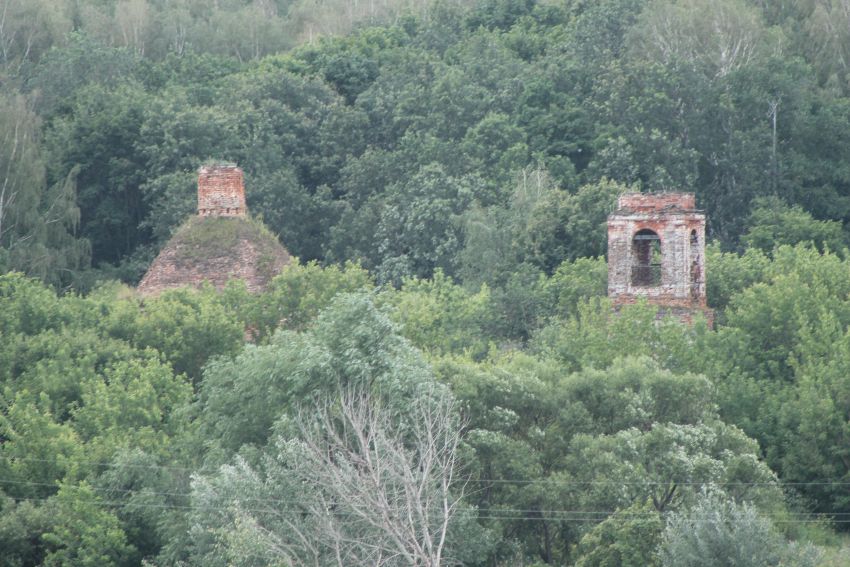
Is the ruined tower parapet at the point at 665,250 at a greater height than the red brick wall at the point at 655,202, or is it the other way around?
the red brick wall at the point at 655,202

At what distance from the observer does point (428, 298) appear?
158 feet

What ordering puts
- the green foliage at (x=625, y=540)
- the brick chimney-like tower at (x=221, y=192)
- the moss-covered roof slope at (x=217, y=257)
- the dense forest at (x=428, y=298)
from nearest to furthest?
the green foliage at (x=625, y=540), the dense forest at (x=428, y=298), the moss-covered roof slope at (x=217, y=257), the brick chimney-like tower at (x=221, y=192)

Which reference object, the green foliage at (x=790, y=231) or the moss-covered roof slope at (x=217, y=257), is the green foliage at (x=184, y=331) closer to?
the moss-covered roof slope at (x=217, y=257)

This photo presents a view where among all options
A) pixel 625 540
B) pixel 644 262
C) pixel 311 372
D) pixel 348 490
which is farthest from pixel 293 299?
pixel 348 490

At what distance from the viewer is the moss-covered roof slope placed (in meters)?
49.0

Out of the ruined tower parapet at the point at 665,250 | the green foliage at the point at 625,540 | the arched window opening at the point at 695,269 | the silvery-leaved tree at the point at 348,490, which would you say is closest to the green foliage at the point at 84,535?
the silvery-leaved tree at the point at 348,490

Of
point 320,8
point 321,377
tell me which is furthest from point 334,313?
point 320,8

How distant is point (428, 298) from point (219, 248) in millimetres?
4763

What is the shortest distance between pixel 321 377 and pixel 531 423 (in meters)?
4.20

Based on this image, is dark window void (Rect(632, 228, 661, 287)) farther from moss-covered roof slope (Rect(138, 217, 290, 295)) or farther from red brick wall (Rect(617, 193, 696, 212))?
moss-covered roof slope (Rect(138, 217, 290, 295))

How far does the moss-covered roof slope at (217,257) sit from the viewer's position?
4897 cm

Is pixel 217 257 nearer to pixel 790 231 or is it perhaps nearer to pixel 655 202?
pixel 655 202

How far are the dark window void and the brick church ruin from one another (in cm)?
831

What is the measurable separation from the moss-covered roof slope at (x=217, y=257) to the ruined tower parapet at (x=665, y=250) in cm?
874
